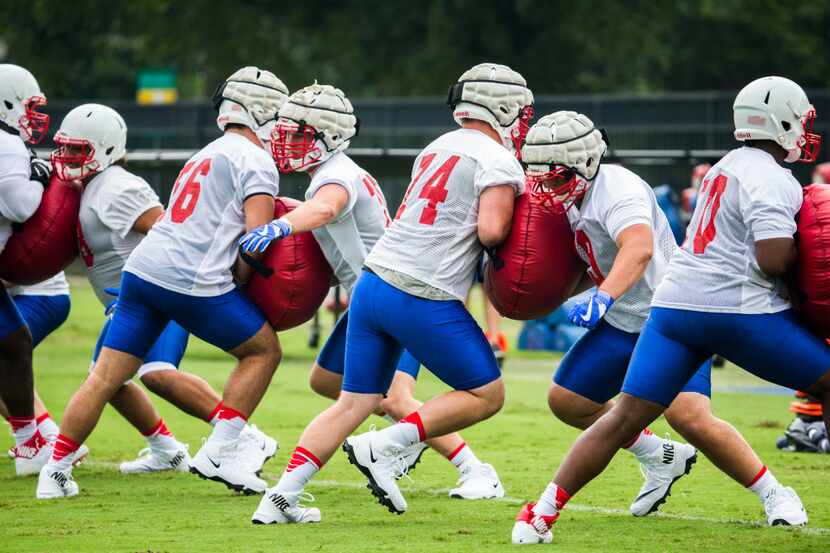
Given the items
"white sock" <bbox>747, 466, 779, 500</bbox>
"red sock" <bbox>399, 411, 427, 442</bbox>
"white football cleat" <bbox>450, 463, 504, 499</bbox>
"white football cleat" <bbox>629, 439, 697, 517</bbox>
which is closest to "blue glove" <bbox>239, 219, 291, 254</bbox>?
"red sock" <bbox>399, 411, 427, 442</bbox>

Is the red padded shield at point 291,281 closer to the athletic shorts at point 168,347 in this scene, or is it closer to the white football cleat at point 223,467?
the white football cleat at point 223,467

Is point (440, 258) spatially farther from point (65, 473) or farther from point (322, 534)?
point (65, 473)

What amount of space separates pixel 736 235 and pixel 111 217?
3.46 meters

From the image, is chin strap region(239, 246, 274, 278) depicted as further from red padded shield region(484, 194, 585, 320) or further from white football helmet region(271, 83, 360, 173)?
red padded shield region(484, 194, 585, 320)

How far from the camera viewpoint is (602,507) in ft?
24.0

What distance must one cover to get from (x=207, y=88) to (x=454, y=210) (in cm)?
3547

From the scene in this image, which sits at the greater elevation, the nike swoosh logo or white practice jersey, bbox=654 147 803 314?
white practice jersey, bbox=654 147 803 314

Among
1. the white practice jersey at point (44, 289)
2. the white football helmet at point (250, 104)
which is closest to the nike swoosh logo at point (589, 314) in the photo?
the white football helmet at point (250, 104)

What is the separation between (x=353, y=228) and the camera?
24.4 ft

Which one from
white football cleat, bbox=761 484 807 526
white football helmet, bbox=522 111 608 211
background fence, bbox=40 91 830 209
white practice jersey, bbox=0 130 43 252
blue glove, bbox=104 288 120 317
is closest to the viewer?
white football helmet, bbox=522 111 608 211

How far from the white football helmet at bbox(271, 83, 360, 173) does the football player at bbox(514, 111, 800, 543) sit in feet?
4.01

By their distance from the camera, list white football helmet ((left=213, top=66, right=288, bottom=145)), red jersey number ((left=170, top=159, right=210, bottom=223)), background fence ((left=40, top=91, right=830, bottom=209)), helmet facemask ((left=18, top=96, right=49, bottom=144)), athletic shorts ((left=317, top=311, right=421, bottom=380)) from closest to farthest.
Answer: red jersey number ((left=170, top=159, right=210, bottom=223)) < athletic shorts ((left=317, top=311, right=421, bottom=380)) < white football helmet ((left=213, top=66, right=288, bottom=145)) < helmet facemask ((left=18, top=96, right=49, bottom=144)) < background fence ((left=40, top=91, right=830, bottom=209))

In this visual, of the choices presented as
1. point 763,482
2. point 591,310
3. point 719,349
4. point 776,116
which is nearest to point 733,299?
point 719,349

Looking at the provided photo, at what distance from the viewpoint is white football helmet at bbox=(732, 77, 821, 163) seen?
6188 millimetres
